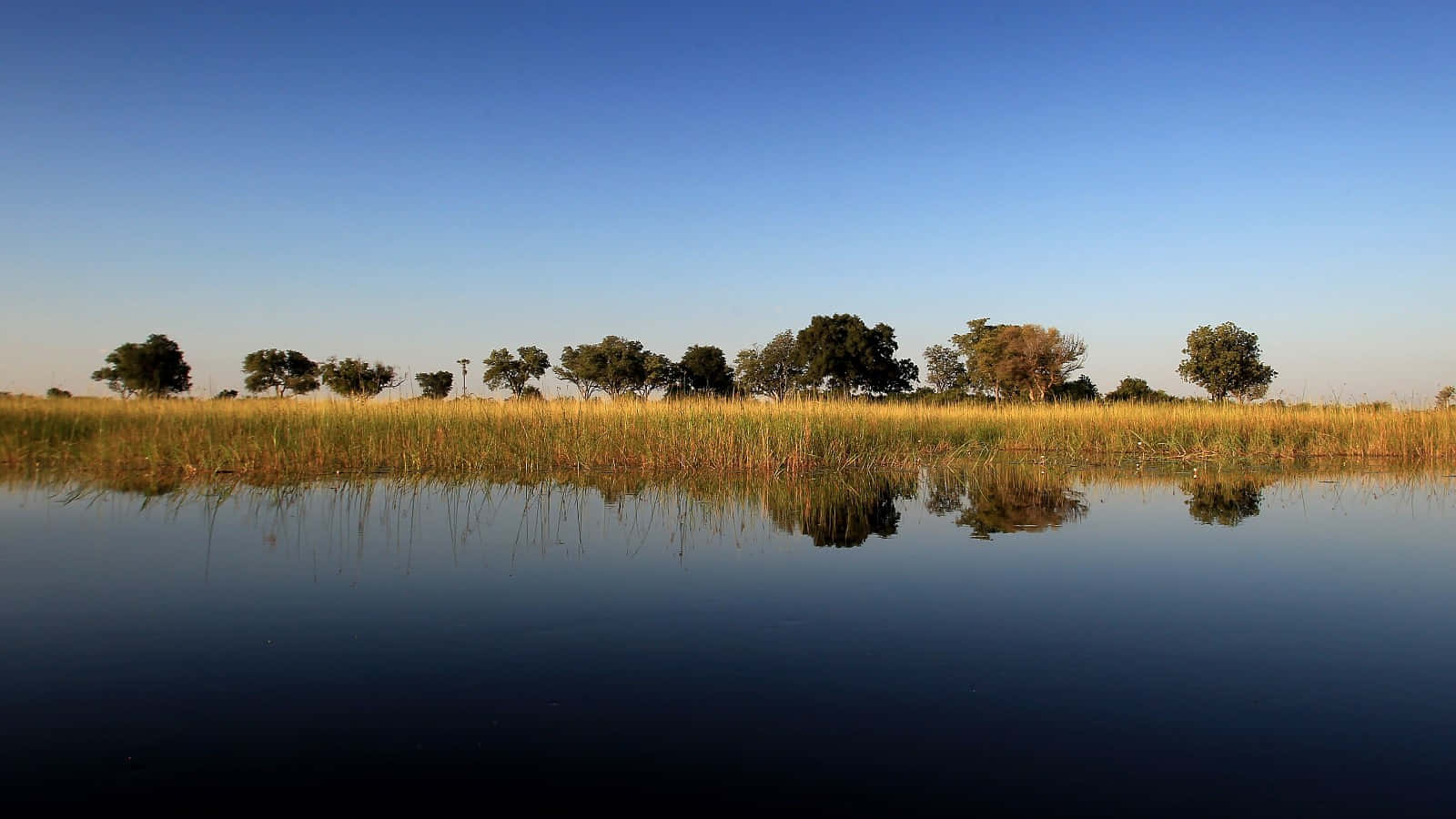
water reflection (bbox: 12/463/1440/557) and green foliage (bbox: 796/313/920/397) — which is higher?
green foliage (bbox: 796/313/920/397)

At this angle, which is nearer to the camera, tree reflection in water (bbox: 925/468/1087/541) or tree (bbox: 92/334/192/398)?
tree reflection in water (bbox: 925/468/1087/541)

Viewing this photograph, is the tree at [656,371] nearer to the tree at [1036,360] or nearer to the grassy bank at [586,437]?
the tree at [1036,360]

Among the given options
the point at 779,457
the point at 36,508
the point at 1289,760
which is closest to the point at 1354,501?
the point at 779,457

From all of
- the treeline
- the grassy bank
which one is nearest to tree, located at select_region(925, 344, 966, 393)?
the treeline

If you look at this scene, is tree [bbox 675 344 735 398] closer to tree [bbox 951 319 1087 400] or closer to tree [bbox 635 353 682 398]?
tree [bbox 635 353 682 398]

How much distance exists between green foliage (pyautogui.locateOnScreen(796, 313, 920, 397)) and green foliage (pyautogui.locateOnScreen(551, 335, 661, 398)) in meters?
9.76

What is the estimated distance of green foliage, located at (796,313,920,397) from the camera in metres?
46.0

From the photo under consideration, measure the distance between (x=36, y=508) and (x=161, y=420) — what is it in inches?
237

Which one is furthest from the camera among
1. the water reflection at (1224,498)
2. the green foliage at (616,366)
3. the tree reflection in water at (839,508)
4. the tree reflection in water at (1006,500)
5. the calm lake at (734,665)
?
the green foliage at (616,366)

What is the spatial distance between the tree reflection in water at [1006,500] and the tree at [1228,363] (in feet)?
115

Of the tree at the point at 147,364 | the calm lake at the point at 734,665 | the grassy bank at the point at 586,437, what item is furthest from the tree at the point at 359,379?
the tree at the point at 147,364

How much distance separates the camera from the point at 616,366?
51.3 m

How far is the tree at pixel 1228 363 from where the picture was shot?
39.4 meters

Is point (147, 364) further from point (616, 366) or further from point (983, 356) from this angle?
point (983, 356)
